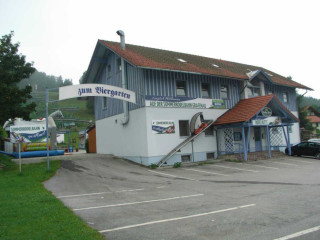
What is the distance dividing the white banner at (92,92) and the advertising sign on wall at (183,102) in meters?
1.45

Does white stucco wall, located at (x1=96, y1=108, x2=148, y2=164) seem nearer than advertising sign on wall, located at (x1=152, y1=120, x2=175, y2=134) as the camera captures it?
No

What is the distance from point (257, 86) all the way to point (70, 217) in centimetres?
2140

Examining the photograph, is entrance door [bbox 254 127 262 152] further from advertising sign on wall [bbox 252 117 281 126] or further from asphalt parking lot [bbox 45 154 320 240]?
asphalt parking lot [bbox 45 154 320 240]

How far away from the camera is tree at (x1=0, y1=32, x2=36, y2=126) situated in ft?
53.1

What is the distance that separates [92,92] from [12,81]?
6091 millimetres

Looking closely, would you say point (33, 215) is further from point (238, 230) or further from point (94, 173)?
point (94, 173)

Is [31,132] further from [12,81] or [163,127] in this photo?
[163,127]

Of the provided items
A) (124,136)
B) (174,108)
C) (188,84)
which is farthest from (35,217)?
(188,84)

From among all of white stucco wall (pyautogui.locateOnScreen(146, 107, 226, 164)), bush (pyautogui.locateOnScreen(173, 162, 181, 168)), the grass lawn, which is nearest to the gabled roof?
white stucco wall (pyautogui.locateOnScreen(146, 107, 226, 164))

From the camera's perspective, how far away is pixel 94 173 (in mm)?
14383

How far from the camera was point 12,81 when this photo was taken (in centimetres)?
1736

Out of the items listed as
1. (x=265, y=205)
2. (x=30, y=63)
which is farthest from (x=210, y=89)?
(x=265, y=205)

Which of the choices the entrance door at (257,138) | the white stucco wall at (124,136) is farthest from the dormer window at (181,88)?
the entrance door at (257,138)

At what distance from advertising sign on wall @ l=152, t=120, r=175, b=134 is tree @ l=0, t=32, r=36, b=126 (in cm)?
764
